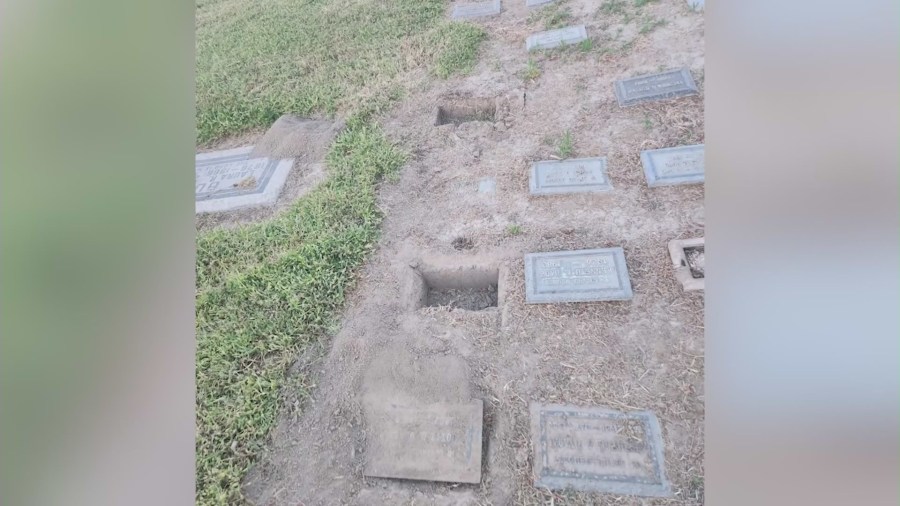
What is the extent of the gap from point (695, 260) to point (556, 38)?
2.77 metres

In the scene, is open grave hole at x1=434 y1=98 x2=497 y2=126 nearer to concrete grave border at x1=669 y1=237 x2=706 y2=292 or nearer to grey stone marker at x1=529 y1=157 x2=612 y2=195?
grey stone marker at x1=529 y1=157 x2=612 y2=195

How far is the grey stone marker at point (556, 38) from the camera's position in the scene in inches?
186

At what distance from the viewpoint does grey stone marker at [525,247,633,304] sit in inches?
104

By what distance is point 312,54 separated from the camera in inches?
201

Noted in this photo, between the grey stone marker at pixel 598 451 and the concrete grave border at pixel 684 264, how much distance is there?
721mm

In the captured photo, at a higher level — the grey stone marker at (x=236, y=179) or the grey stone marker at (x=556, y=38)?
the grey stone marker at (x=556, y=38)

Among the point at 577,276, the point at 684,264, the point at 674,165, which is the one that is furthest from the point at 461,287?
the point at 674,165
